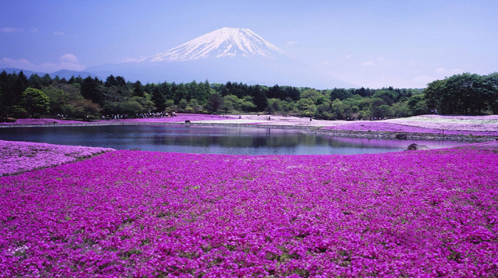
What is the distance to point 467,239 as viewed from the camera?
24.7ft

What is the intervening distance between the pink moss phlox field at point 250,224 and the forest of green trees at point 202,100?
63.9 metres

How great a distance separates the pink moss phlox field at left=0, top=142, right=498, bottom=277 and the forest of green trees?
210ft

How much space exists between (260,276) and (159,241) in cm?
280

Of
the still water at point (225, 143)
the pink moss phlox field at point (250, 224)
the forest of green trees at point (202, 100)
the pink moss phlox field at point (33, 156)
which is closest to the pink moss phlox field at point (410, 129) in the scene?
the still water at point (225, 143)

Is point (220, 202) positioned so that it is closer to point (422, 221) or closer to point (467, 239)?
point (422, 221)

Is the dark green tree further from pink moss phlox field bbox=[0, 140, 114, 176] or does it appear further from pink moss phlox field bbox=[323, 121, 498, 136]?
pink moss phlox field bbox=[323, 121, 498, 136]

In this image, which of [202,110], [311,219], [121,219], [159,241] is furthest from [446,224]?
[202,110]

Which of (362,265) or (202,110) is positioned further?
(202,110)

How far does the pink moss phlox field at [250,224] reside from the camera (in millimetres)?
6270

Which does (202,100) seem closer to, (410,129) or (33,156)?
(410,129)

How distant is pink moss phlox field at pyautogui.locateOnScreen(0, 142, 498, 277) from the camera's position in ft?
20.6

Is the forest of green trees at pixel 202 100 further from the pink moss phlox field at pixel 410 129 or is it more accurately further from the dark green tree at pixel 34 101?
the pink moss phlox field at pixel 410 129

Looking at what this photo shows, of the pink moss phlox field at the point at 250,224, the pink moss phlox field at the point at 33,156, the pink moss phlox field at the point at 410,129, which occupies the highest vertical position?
the pink moss phlox field at the point at 410,129

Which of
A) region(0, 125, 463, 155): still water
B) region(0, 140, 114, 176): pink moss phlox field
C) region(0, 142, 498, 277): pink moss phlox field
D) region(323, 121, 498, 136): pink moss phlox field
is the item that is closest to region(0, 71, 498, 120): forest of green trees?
region(323, 121, 498, 136): pink moss phlox field
